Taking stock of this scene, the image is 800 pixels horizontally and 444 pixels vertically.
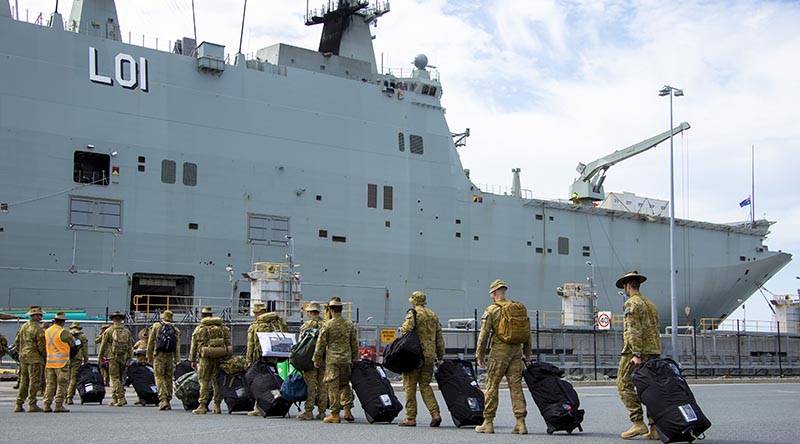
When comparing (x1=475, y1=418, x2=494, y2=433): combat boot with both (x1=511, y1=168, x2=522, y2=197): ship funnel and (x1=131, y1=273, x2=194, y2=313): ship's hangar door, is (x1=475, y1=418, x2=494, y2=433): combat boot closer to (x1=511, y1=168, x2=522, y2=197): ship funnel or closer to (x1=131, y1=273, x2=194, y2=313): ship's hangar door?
(x1=131, y1=273, x2=194, y2=313): ship's hangar door

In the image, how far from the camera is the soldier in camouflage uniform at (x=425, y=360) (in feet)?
31.7

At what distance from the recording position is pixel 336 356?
10.3 m

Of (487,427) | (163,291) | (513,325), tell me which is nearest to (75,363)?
(487,427)

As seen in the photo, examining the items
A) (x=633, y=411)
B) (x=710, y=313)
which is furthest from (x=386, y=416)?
(x=710, y=313)

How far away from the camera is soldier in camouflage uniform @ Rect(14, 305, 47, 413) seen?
39.0ft

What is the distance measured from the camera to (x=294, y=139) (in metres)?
28.0

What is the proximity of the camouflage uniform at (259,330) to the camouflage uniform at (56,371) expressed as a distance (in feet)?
8.28

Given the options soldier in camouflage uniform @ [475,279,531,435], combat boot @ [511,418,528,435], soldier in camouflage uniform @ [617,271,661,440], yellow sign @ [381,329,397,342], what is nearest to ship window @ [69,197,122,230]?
yellow sign @ [381,329,397,342]

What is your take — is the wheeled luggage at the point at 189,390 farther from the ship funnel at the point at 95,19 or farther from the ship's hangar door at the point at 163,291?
the ship funnel at the point at 95,19

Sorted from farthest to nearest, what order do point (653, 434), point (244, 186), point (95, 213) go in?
1. point (244, 186)
2. point (95, 213)
3. point (653, 434)

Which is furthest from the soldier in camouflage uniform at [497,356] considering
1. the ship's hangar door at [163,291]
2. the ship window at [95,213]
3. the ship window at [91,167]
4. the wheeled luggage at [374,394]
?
the ship window at [91,167]

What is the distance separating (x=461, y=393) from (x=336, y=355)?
5.25ft

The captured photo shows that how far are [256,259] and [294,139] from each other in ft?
13.4

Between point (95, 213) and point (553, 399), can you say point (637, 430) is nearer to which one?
point (553, 399)
